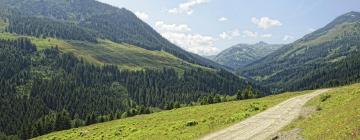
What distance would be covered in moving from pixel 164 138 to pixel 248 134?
434 inches

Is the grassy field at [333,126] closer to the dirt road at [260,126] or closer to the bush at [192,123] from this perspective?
the dirt road at [260,126]

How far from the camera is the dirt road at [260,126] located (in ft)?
136

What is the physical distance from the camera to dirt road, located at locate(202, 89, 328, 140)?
41.4 metres

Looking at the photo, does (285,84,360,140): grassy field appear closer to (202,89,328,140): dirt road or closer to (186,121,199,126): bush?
(202,89,328,140): dirt road

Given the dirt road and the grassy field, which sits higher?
the grassy field

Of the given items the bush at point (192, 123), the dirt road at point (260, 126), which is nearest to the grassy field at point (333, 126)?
the dirt road at point (260, 126)

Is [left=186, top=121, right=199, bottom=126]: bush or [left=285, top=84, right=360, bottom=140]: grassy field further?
[left=186, top=121, right=199, bottom=126]: bush

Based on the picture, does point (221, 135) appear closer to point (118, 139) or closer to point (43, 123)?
point (118, 139)

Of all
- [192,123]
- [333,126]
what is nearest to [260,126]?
[333,126]

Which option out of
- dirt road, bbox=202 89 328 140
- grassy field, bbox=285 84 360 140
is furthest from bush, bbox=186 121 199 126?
grassy field, bbox=285 84 360 140

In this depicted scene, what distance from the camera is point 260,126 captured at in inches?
1812

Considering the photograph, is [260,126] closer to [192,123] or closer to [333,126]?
Answer: [333,126]

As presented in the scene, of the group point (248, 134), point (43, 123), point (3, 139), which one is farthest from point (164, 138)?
point (3, 139)

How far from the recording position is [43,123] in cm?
15912
